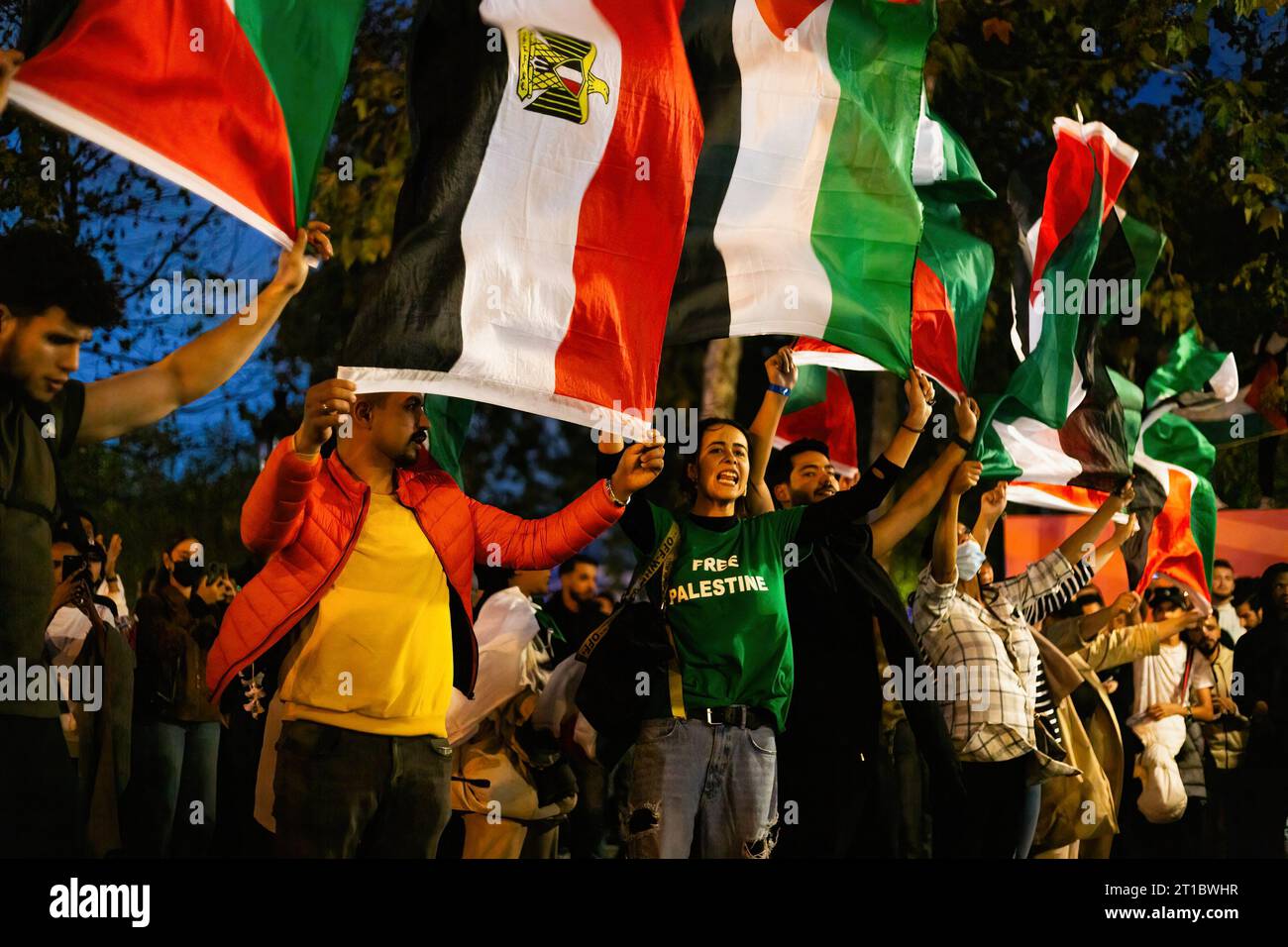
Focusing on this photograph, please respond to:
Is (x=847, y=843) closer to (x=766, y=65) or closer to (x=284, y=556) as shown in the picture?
(x=284, y=556)

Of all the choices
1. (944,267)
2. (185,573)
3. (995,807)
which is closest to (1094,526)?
(944,267)

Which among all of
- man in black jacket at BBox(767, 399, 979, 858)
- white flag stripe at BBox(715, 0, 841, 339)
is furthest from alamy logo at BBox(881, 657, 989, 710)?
white flag stripe at BBox(715, 0, 841, 339)

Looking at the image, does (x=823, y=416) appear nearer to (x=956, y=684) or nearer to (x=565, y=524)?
(x=956, y=684)

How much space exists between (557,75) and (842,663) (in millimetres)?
2501

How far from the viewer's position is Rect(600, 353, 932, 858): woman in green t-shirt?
5.93m

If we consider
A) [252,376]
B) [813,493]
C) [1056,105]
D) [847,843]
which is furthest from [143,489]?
[1056,105]

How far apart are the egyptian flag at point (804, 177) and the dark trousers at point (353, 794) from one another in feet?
7.75

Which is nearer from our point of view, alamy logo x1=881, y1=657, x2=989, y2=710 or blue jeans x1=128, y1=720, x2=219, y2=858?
blue jeans x1=128, y1=720, x2=219, y2=858

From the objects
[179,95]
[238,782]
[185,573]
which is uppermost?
[179,95]

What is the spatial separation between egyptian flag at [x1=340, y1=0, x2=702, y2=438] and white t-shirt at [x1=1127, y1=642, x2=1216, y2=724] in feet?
17.0

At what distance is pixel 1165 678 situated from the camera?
10500 mm

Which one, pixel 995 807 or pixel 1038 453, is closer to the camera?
pixel 995 807
